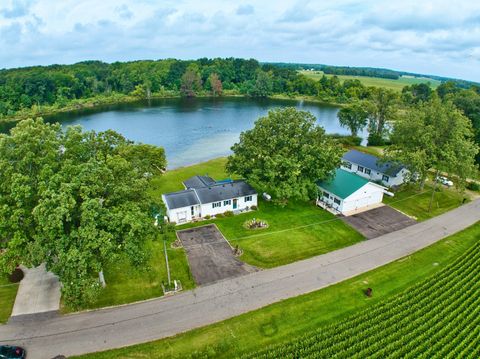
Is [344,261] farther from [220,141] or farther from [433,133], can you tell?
[220,141]

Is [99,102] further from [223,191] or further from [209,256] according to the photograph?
[209,256]

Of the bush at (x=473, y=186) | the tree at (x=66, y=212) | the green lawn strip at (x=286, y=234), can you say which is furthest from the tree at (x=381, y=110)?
the tree at (x=66, y=212)

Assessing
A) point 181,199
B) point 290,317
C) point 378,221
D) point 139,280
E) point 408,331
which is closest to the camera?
point 408,331

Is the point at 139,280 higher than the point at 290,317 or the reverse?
higher

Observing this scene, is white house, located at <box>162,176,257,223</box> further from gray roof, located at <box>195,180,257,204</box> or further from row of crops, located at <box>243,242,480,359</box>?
row of crops, located at <box>243,242,480,359</box>

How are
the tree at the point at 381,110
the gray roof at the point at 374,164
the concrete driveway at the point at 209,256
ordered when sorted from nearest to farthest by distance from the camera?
the concrete driveway at the point at 209,256 < the gray roof at the point at 374,164 < the tree at the point at 381,110

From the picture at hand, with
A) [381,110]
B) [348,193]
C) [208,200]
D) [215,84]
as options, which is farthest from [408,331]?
[215,84]

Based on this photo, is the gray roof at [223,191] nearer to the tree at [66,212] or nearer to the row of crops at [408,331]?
the tree at [66,212]

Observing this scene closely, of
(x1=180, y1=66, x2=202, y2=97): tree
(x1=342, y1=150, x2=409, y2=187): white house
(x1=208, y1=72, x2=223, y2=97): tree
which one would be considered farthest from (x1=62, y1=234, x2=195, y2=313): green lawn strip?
(x1=208, y1=72, x2=223, y2=97): tree
